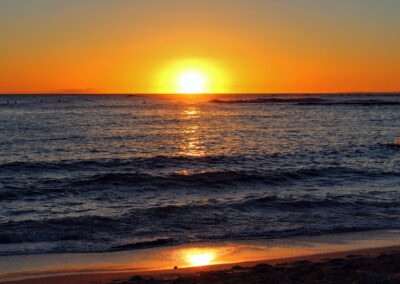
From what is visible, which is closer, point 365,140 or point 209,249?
point 209,249

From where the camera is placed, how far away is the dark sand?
7.24m

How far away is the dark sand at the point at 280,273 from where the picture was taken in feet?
23.7

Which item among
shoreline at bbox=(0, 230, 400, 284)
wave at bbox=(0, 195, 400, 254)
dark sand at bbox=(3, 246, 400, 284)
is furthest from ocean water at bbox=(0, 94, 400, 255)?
dark sand at bbox=(3, 246, 400, 284)

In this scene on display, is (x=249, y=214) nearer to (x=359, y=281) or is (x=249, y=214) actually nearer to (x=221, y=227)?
(x=221, y=227)

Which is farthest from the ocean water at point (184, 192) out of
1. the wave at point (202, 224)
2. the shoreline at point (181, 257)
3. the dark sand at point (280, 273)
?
the dark sand at point (280, 273)

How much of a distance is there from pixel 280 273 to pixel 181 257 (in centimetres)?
274

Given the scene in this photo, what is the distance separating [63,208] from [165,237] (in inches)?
187

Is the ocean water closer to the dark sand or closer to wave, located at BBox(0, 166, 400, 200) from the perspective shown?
wave, located at BBox(0, 166, 400, 200)

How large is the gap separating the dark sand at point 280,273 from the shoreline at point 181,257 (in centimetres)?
5

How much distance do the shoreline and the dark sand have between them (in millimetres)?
46

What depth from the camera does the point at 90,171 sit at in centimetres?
2041

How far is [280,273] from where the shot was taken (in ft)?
25.3

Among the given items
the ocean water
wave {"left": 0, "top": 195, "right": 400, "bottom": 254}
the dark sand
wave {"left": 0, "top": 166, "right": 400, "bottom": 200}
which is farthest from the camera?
wave {"left": 0, "top": 166, "right": 400, "bottom": 200}

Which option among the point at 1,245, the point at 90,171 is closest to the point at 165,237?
the point at 1,245
